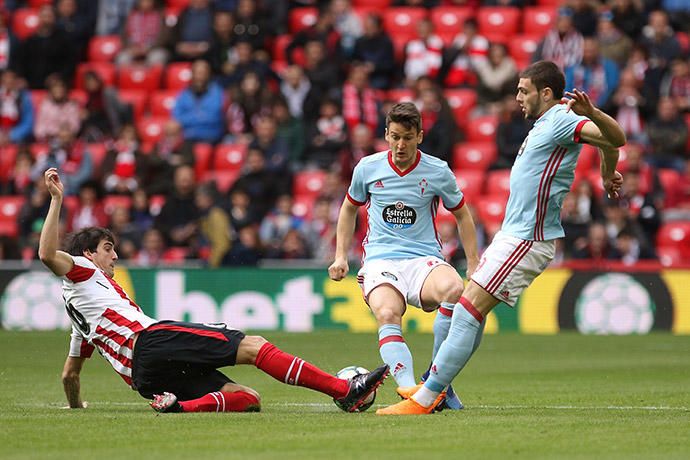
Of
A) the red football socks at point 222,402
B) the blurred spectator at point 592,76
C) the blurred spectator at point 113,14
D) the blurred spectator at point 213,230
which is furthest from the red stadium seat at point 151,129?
the red football socks at point 222,402

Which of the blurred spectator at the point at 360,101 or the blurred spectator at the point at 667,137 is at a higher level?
the blurred spectator at the point at 360,101

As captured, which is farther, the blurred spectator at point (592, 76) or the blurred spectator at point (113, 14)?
the blurred spectator at point (113, 14)

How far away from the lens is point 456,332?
8273mm

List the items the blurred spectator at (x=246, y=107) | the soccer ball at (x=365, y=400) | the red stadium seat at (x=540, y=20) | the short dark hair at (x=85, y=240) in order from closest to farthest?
1. the soccer ball at (x=365, y=400)
2. the short dark hair at (x=85, y=240)
3. the blurred spectator at (x=246, y=107)
4. the red stadium seat at (x=540, y=20)

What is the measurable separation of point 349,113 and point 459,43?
2.08 metres

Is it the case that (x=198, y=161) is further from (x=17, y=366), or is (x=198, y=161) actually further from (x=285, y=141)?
(x=17, y=366)

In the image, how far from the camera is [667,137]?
1945 centimetres

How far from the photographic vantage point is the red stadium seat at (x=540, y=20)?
72.7 ft

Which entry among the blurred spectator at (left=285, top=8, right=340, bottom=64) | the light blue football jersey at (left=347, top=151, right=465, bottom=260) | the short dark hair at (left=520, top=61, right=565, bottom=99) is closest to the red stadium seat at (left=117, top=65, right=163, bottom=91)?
the blurred spectator at (left=285, top=8, right=340, bottom=64)

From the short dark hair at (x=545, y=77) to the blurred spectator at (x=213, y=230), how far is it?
35.7 feet

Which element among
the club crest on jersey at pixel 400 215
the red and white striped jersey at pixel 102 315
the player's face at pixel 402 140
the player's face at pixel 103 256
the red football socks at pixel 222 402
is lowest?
the red football socks at pixel 222 402

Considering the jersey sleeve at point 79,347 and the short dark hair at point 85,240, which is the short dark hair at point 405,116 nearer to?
the short dark hair at point 85,240

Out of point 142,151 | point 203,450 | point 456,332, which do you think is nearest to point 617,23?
point 142,151

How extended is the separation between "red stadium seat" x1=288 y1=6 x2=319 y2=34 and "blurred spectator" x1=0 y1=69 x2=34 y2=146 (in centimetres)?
464
